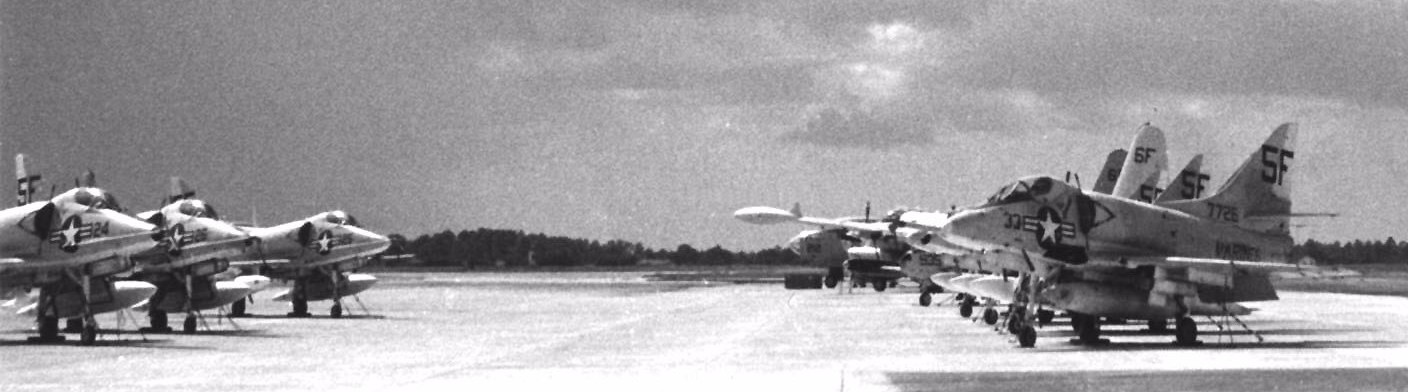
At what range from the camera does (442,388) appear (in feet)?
61.3

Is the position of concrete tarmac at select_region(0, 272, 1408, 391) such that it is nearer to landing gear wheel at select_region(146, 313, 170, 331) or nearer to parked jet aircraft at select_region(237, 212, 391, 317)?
landing gear wheel at select_region(146, 313, 170, 331)

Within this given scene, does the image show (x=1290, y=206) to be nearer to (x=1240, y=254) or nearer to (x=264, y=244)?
(x=1240, y=254)

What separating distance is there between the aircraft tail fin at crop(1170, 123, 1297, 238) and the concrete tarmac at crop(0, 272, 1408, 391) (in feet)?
7.11

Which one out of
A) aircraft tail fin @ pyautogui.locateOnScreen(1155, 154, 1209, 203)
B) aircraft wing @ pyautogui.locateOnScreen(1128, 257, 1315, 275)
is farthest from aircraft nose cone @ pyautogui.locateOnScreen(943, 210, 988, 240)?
aircraft tail fin @ pyautogui.locateOnScreen(1155, 154, 1209, 203)

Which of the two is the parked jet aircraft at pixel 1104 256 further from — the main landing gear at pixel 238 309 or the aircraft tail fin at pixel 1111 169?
the main landing gear at pixel 238 309

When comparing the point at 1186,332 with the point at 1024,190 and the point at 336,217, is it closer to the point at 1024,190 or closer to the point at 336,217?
the point at 1024,190

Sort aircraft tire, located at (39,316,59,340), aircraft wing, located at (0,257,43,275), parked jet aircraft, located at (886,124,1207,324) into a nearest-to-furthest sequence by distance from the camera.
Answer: aircraft wing, located at (0,257,43,275) → aircraft tire, located at (39,316,59,340) → parked jet aircraft, located at (886,124,1207,324)

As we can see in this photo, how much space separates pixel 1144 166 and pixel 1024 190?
1315 centimetres

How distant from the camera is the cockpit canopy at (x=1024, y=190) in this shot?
27.8 meters

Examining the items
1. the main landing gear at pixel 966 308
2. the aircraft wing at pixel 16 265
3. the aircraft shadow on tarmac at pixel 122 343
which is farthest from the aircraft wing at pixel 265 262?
the main landing gear at pixel 966 308

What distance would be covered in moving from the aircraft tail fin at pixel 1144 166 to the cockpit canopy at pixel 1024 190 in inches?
495

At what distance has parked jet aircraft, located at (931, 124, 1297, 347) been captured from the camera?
2764 cm

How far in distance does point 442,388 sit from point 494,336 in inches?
481

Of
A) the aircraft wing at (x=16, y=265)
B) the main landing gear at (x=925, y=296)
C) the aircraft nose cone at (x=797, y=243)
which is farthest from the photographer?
the aircraft nose cone at (x=797, y=243)
